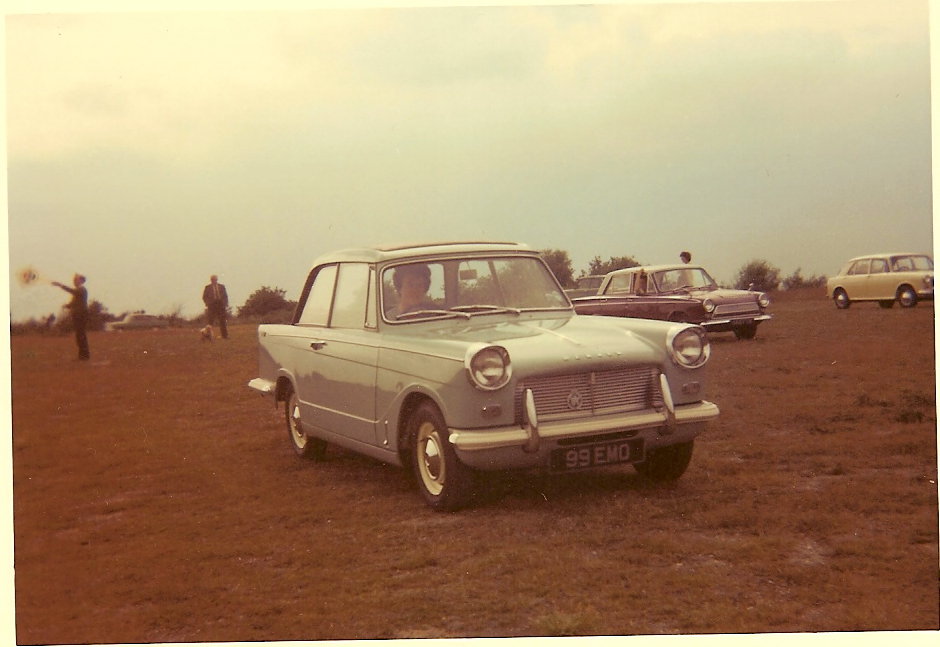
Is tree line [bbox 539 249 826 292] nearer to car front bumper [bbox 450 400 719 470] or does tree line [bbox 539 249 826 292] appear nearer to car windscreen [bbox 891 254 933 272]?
car windscreen [bbox 891 254 933 272]

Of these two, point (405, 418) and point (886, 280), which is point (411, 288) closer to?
point (405, 418)

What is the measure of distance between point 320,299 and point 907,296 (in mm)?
4272

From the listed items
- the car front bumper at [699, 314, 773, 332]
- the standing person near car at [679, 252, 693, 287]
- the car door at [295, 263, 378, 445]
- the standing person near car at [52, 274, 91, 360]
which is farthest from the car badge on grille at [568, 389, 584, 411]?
the car front bumper at [699, 314, 773, 332]

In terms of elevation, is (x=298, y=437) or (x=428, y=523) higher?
(x=298, y=437)

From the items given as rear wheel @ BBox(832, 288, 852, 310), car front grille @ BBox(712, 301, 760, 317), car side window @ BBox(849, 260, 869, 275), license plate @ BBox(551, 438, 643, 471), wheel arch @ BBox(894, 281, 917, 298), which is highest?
car side window @ BBox(849, 260, 869, 275)

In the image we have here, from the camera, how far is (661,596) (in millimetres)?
4027

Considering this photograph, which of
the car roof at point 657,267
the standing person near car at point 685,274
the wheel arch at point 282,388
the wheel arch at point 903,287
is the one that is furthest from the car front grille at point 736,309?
the wheel arch at point 282,388

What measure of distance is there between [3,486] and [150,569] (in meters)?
1.62

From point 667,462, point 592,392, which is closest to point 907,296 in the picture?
point 667,462

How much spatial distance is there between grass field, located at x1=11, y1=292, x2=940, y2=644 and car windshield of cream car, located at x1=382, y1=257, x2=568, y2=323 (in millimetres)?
1146

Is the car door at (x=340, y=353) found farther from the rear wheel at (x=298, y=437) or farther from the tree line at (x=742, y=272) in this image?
the tree line at (x=742, y=272)

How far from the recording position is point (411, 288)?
5754 mm

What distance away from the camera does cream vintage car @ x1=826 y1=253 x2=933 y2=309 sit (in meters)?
6.25

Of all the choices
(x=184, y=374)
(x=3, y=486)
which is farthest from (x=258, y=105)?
(x=3, y=486)
